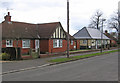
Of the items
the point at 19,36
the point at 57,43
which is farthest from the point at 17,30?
the point at 57,43

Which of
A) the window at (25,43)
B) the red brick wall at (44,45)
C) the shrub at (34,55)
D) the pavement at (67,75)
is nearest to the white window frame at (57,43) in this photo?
the red brick wall at (44,45)

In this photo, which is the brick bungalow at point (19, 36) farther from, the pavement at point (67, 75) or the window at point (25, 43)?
the pavement at point (67, 75)

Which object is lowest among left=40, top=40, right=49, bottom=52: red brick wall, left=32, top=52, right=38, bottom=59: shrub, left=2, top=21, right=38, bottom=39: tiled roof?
left=32, top=52, right=38, bottom=59: shrub

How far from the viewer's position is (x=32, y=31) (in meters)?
27.8

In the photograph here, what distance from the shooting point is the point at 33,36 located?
2616 centimetres

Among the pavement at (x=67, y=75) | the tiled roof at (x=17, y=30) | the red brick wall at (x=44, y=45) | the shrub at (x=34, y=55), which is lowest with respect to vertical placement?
the pavement at (x=67, y=75)

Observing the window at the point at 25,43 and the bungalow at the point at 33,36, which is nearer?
the bungalow at the point at 33,36

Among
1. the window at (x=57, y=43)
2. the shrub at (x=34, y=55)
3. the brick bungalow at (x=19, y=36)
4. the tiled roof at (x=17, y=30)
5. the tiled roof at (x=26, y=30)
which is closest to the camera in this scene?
the shrub at (x=34, y=55)

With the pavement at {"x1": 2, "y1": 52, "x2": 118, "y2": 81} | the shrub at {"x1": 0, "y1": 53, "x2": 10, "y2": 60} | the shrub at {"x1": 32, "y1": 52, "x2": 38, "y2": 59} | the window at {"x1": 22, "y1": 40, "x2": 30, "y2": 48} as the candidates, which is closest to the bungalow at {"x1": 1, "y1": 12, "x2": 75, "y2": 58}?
the window at {"x1": 22, "y1": 40, "x2": 30, "y2": 48}

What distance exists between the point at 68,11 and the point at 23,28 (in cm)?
1041

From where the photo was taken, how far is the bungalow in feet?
75.5

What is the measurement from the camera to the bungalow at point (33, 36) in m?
23.0

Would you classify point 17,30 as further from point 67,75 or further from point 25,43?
point 67,75

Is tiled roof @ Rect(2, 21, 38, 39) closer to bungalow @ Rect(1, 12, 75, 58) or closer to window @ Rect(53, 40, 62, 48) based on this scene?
bungalow @ Rect(1, 12, 75, 58)
